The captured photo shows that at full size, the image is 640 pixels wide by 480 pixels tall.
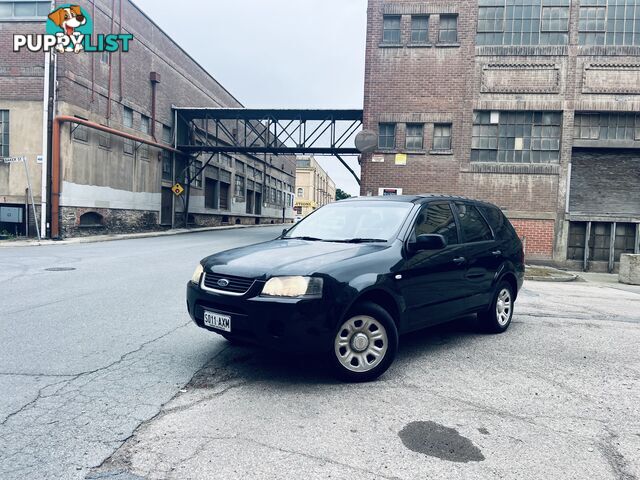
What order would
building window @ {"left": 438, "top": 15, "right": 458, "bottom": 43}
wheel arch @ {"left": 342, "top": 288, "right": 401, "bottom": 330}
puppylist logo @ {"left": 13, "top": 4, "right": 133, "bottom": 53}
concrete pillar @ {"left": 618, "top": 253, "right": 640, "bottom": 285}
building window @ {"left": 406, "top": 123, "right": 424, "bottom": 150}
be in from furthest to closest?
puppylist logo @ {"left": 13, "top": 4, "right": 133, "bottom": 53} < building window @ {"left": 406, "top": 123, "right": 424, "bottom": 150} < building window @ {"left": 438, "top": 15, "right": 458, "bottom": 43} < concrete pillar @ {"left": 618, "top": 253, "right": 640, "bottom": 285} < wheel arch @ {"left": 342, "top": 288, "right": 401, "bottom": 330}

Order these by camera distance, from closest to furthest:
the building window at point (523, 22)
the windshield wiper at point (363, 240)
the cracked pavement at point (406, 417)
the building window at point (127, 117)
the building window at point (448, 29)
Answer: the cracked pavement at point (406, 417), the windshield wiper at point (363, 240), the building window at point (523, 22), the building window at point (448, 29), the building window at point (127, 117)

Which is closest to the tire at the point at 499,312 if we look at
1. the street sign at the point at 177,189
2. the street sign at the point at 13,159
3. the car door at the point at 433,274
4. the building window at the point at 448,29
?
the car door at the point at 433,274

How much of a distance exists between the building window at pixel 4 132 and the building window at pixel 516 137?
19.2 metres

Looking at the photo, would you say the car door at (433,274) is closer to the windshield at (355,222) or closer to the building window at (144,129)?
the windshield at (355,222)

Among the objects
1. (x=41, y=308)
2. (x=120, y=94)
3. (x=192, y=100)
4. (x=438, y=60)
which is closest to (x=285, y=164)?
(x=192, y=100)

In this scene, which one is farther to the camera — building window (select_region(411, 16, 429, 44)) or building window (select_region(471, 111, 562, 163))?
building window (select_region(411, 16, 429, 44))

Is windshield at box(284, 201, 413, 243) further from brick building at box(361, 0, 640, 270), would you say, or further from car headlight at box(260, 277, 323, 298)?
brick building at box(361, 0, 640, 270)

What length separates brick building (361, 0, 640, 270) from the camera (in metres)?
18.1

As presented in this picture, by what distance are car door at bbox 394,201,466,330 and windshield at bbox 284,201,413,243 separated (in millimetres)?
230

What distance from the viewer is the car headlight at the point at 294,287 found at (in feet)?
12.9

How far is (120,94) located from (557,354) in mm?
24887

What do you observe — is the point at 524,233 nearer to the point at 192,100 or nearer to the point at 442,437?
the point at 442,437

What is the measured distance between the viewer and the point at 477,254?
5.71 metres

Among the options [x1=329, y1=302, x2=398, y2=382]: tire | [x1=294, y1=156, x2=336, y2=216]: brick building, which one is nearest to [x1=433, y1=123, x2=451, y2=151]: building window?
[x1=329, y1=302, x2=398, y2=382]: tire
